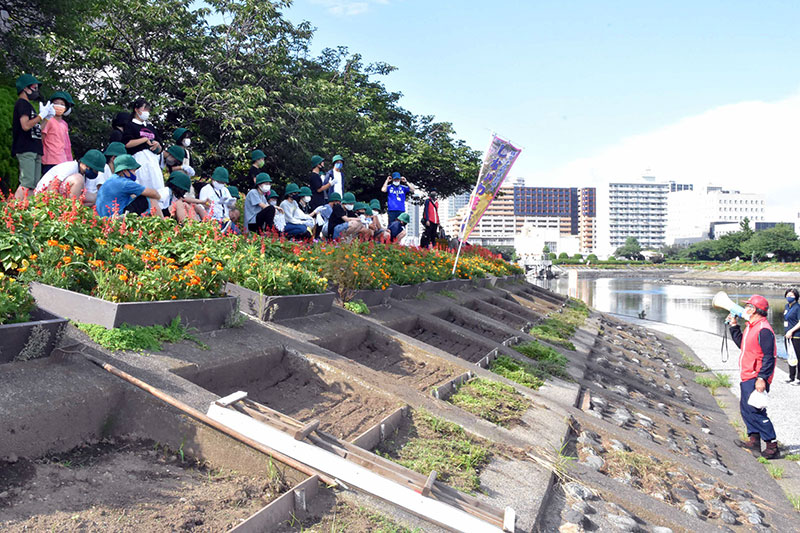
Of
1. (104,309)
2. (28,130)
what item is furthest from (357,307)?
(28,130)

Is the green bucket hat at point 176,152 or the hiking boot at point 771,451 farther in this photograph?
the green bucket hat at point 176,152

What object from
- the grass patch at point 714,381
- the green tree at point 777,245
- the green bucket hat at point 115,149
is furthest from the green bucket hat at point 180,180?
the green tree at point 777,245

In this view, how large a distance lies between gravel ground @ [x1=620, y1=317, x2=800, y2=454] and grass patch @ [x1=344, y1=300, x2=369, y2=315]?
5634mm

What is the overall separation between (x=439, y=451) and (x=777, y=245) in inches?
4571

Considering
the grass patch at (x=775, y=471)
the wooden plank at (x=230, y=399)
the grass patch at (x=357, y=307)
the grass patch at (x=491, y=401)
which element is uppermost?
the grass patch at (x=357, y=307)

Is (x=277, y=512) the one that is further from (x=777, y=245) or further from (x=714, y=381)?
(x=777, y=245)

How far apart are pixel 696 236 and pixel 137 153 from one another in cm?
18978

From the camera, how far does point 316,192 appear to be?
12633mm

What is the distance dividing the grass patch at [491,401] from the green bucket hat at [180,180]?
4672 millimetres

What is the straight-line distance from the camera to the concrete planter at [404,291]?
10320 millimetres

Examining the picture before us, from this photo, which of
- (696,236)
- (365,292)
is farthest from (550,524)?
(696,236)

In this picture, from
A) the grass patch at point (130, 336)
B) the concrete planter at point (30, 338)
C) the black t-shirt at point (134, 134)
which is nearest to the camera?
the concrete planter at point (30, 338)

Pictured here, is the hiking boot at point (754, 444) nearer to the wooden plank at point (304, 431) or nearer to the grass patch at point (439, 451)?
the grass patch at point (439, 451)

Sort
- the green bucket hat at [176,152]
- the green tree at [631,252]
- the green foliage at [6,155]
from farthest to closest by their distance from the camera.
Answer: the green tree at [631,252] → the green foliage at [6,155] → the green bucket hat at [176,152]
